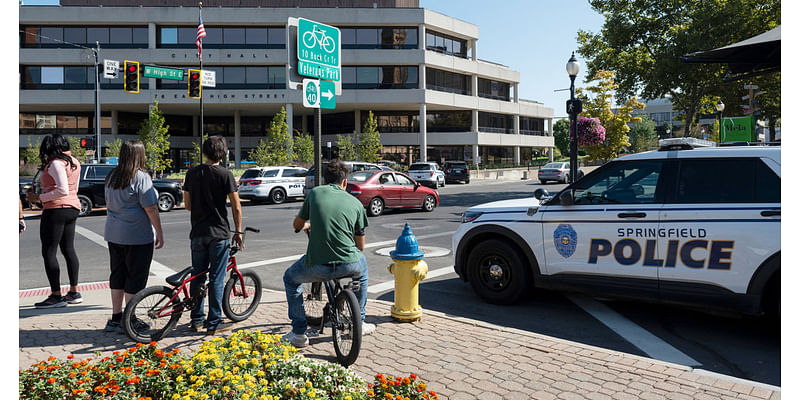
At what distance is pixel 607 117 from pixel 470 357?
3513 cm

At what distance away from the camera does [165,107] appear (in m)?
56.1

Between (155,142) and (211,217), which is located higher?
(155,142)

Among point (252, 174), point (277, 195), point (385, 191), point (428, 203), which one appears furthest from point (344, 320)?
point (252, 174)

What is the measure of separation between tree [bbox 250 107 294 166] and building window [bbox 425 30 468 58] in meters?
19.7

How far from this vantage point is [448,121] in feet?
203

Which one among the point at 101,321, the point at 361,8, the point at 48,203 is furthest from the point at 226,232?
the point at 361,8

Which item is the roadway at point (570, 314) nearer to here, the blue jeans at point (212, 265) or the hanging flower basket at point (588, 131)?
the blue jeans at point (212, 265)

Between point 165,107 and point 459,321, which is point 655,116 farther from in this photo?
point 459,321

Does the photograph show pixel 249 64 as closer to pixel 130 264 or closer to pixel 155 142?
pixel 155 142

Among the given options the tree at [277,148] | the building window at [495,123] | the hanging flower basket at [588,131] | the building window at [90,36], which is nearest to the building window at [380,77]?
the tree at [277,148]

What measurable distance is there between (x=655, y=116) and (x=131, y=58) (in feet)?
482

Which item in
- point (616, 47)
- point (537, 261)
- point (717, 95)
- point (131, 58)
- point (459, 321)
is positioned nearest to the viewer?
point (459, 321)

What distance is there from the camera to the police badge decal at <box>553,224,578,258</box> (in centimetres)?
605

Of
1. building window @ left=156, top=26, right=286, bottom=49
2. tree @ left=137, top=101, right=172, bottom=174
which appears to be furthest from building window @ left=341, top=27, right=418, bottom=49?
tree @ left=137, top=101, right=172, bottom=174
